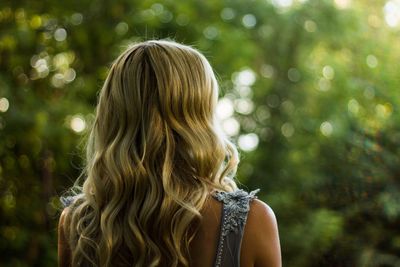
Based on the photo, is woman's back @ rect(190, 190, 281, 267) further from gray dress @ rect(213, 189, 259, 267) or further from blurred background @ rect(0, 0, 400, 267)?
blurred background @ rect(0, 0, 400, 267)

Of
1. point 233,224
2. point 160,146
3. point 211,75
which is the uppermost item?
point 211,75

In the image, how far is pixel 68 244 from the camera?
183 centimetres

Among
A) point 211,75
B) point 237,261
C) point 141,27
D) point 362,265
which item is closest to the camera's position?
point 237,261

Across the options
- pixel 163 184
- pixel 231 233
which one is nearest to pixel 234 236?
pixel 231 233

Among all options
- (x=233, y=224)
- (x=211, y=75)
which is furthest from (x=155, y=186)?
(x=211, y=75)

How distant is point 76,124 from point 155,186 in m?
4.87

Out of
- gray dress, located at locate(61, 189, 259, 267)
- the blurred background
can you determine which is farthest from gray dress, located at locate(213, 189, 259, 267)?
the blurred background

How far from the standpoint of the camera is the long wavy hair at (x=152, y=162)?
5.46ft

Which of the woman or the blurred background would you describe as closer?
the woman

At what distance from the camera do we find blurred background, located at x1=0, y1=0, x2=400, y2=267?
512 centimetres

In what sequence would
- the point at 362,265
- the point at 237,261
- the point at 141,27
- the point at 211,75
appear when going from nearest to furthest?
the point at 237,261 < the point at 211,75 < the point at 362,265 < the point at 141,27

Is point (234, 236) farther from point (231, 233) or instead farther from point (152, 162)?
point (152, 162)

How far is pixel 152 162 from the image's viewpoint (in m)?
1.71

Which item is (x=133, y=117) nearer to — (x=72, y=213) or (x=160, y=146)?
(x=160, y=146)
